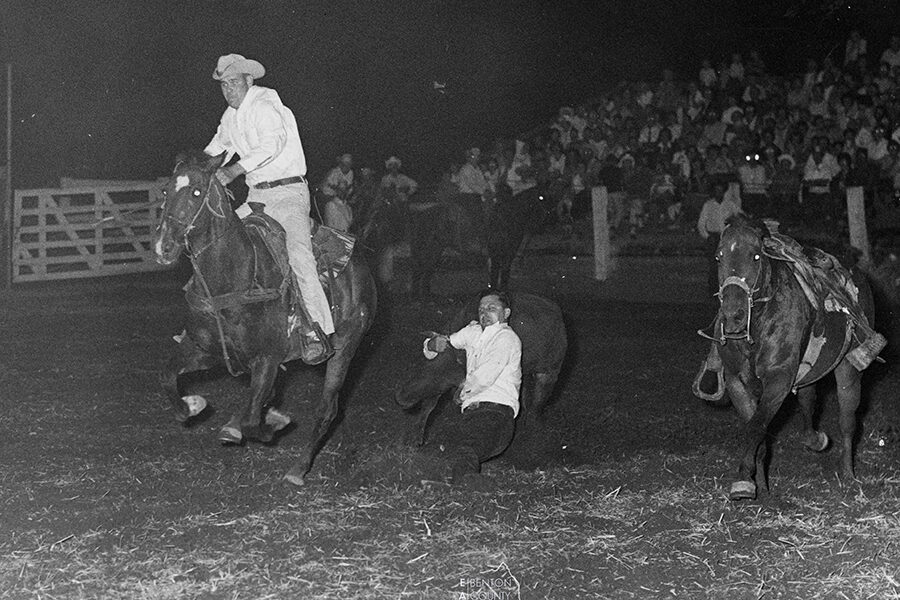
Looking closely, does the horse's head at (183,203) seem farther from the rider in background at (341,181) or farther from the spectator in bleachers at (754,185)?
the rider in background at (341,181)

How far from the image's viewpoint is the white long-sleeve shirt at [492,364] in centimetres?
794

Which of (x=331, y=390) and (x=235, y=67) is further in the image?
(x=331, y=390)

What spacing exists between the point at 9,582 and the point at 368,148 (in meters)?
22.6

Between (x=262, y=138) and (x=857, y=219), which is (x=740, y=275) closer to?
(x=262, y=138)

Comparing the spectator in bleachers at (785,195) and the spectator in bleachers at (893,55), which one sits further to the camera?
the spectator in bleachers at (893,55)

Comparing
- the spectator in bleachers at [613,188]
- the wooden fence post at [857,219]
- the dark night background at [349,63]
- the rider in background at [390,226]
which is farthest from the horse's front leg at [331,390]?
the dark night background at [349,63]

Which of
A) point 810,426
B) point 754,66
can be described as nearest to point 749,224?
point 810,426

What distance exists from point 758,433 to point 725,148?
43.5ft

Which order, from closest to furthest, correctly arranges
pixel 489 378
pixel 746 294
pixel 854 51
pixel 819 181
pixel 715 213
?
pixel 746 294 → pixel 489 378 → pixel 715 213 → pixel 819 181 → pixel 854 51

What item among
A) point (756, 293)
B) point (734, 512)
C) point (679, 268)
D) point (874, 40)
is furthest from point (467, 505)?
point (874, 40)

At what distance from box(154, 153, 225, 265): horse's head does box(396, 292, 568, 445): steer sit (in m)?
2.09

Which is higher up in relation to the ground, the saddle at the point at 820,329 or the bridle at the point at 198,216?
the bridle at the point at 198,216

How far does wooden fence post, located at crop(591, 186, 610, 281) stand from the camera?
19188mm

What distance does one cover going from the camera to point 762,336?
7.42 meters
